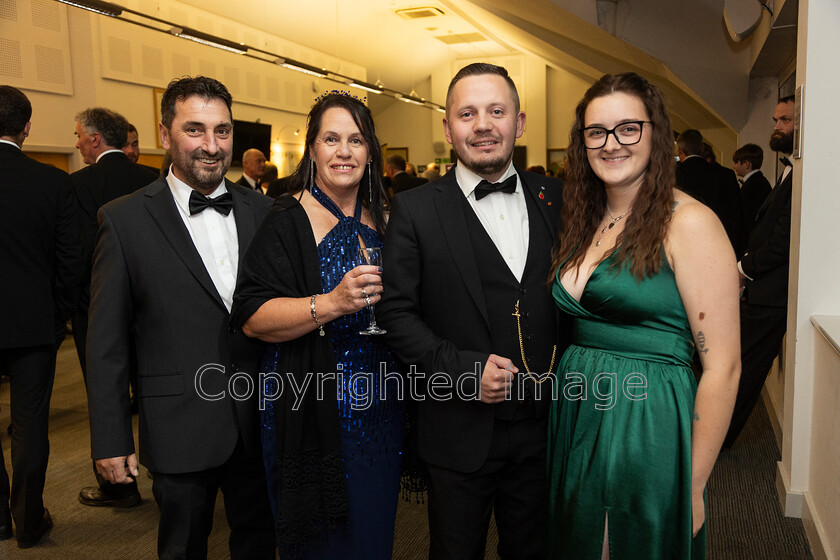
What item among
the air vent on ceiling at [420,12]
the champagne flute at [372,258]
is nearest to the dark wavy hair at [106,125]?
the champagne flute at [372,258]

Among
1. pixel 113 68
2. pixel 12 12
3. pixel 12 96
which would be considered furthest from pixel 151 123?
pixel 12 96

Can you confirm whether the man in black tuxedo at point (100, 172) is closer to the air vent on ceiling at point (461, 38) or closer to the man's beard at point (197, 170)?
the man's beard at point (197, 170)

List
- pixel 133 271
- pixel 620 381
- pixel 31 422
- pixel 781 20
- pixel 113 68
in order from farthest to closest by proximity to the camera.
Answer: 1. pixel 113 68
2. pixel 781 20
3. pixel 31 422
4. pixel 133 271
5. pixel 620 381

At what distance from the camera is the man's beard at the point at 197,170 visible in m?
2.15

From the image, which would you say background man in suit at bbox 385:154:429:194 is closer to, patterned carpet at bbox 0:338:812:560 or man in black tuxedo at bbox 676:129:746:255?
man in black tuxedo at bbox 676:129:746:255

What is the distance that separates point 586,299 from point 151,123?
10301 millimetres

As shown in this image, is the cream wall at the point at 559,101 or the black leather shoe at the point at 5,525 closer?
the black leather shoe at the point at 5,525

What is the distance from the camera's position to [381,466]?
2.06 metres

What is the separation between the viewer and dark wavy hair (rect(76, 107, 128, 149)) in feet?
13.4

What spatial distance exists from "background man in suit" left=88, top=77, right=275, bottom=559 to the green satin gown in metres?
1.08

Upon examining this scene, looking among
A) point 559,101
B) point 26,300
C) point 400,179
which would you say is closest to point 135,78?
point 400,179

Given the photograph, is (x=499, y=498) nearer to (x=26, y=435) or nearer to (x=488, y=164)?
(x=488, y=164)

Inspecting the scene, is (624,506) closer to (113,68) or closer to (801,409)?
(801,409)

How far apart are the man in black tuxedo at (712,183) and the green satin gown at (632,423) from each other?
4.67 m
